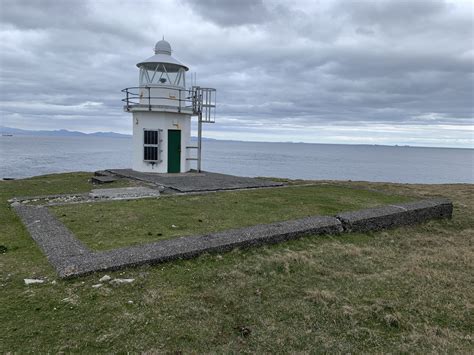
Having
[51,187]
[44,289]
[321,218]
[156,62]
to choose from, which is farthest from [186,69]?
[44,289]

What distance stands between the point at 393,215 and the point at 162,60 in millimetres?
12587

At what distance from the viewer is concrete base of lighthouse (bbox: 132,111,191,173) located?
16.8 m

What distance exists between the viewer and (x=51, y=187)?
13.8m

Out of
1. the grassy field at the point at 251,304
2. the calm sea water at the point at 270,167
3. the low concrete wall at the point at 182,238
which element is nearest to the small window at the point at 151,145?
the low concrete wall at the point at 182,238

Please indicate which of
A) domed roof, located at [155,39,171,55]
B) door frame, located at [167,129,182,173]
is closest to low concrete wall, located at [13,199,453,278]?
door frame, located at [167,129,182,173]

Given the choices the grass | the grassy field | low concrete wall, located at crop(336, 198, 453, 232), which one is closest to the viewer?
the grassy field

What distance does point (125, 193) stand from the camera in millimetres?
11523

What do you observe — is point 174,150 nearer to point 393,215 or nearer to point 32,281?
point 393,215

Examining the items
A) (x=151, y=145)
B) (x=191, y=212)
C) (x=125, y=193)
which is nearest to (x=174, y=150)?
(x=151, y=145)

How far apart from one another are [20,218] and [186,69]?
458 inches

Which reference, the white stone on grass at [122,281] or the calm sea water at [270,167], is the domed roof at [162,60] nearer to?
the white stone on grass at [122,281]

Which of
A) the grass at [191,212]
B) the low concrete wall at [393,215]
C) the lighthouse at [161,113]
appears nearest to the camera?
the grass at [191,212]

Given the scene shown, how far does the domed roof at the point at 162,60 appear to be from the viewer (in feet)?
55.9

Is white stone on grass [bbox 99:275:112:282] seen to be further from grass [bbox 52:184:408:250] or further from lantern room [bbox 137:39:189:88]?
lantern room [bbox 137:39:189:88]
